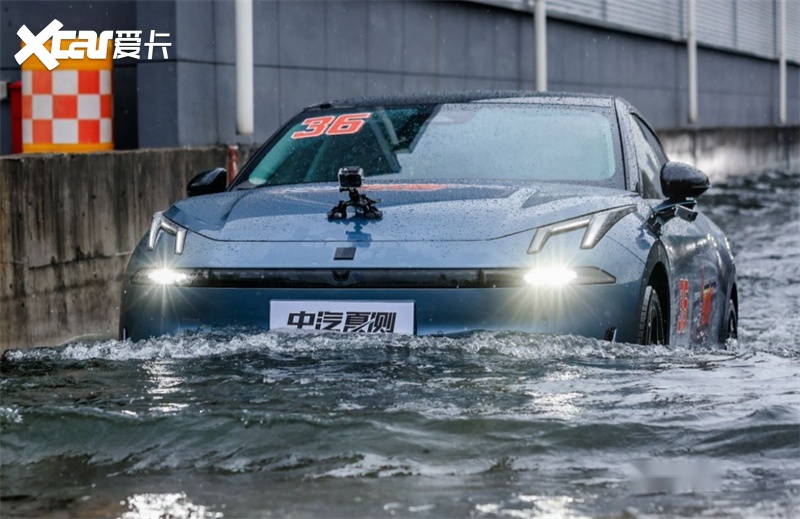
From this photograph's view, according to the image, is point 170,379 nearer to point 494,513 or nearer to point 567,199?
point 567,199

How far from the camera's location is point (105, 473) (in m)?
4.57

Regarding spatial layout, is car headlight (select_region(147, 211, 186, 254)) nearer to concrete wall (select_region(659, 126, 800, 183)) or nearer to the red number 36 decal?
the red number 36 decal

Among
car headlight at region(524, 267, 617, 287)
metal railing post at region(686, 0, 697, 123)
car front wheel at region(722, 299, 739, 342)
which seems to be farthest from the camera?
metal railing post at region(686, 0, 697, 123)

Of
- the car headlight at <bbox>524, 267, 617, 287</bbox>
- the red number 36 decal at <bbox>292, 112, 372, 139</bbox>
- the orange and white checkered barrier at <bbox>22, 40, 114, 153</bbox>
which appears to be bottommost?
the car headlight at <bbox>524, 267, 617, 287</bbox>

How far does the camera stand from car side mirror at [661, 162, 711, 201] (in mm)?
6750

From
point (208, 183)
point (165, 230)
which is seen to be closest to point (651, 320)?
point (165, 230)

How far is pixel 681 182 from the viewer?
265 inches

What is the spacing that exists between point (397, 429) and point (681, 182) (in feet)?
7.56

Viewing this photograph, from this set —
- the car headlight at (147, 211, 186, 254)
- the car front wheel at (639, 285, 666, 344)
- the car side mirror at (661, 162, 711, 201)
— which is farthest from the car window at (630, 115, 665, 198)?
the car headlight at (147, 211, 186, 254)

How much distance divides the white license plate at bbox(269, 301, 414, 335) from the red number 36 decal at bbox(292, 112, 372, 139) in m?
1.56

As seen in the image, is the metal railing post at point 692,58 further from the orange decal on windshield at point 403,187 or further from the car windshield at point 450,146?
the orange decal on windshield at point 403,187

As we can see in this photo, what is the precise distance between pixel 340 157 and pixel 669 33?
69.7 feet

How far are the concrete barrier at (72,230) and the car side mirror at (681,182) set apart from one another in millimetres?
3411

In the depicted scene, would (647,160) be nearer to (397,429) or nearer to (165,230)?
(165,230)
